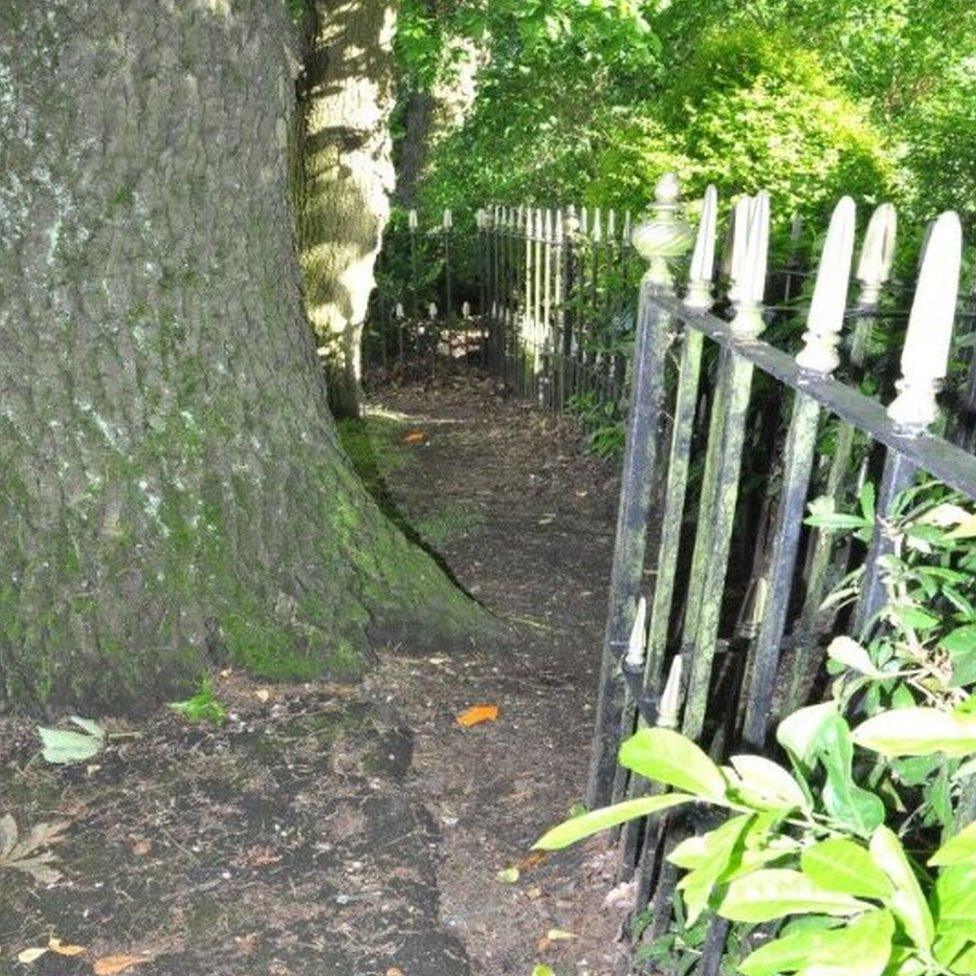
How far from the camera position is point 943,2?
44.8ft

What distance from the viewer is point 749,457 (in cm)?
427

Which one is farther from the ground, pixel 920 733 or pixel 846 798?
pixel 920 733

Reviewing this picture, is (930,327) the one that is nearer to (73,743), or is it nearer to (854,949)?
(854,949)

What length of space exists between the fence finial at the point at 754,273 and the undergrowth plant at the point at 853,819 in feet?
1.39

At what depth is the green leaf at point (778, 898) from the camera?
78 centimetres

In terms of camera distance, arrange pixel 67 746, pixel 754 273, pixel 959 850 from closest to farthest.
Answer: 1. pixel 959 850
2. pixel 754 273
3. pixel 67 746

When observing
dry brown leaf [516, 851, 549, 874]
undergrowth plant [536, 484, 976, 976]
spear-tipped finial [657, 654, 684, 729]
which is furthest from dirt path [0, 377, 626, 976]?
undergrowth plant [536, 484, 976, 976]

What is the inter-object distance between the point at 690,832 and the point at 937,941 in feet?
4.80

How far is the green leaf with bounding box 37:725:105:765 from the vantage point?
2.82m

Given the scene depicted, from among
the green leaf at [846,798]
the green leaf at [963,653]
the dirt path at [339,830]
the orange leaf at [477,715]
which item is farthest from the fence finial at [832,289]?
the orange leaf at [477,715]

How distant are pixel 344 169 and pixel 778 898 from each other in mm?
6712

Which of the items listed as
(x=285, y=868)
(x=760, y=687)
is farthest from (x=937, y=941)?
(x=285, y=868)

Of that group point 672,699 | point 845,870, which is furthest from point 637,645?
point 845,870

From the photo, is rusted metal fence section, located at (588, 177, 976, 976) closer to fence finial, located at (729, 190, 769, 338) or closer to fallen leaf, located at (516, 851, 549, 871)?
fence finial, located at (729, 190, 769, 338)
